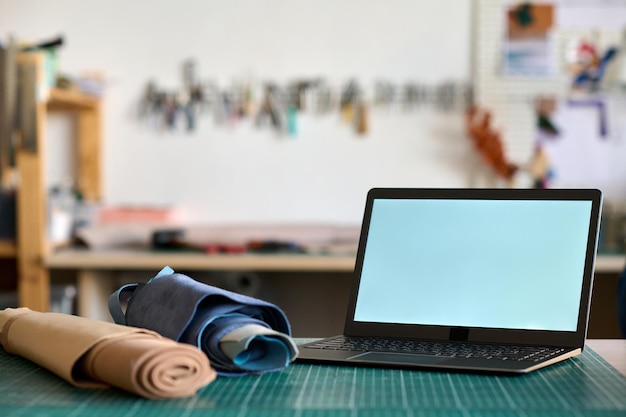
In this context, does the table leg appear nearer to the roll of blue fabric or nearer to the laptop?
the laptop

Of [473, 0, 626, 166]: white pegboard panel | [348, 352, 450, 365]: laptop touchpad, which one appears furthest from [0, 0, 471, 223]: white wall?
[348, 352, 450, 365]: laptop touchpad

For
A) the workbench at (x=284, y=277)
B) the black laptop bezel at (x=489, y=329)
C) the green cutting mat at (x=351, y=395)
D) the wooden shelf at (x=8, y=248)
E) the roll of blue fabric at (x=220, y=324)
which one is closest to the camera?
the green cutting mat at (x=351, y=395)

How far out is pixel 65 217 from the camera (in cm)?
281

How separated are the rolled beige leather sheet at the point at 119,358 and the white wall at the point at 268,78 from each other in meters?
2.21

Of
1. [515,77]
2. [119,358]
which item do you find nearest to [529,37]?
[515,77]

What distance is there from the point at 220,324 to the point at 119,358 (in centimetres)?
14

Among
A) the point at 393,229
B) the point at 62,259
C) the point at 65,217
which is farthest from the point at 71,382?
the point at 65,217

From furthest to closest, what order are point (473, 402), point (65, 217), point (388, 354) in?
point (65, 217), point (388, 354), point (473, 402)

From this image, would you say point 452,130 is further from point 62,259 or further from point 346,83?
point 62,259

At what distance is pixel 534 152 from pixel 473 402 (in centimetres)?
242

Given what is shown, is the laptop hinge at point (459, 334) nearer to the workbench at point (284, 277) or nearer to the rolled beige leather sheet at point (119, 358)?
the rolled beige leather sheet at point (119, 358)

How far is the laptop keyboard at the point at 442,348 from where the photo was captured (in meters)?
1.01

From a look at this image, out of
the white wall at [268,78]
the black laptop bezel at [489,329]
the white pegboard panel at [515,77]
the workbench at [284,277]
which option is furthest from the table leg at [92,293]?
the black laptop bezel at [489,329]

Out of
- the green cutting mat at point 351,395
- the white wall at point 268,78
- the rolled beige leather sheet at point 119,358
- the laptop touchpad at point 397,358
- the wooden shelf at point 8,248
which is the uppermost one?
the white wall at point 268,78
